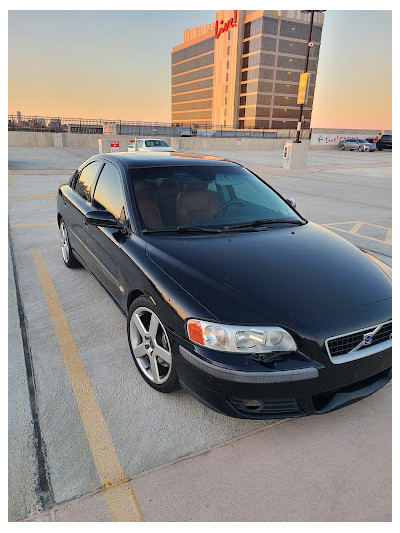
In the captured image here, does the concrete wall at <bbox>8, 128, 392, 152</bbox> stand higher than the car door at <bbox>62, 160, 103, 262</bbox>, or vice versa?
the concrete wall at <bbox>8, 128, 392, 152</bbox>

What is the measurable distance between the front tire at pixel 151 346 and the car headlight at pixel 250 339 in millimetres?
447

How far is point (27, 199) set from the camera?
33.0ft

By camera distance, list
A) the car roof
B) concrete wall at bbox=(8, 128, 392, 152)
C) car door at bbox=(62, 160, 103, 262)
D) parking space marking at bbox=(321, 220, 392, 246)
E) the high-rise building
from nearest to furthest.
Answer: the car roof < car door at bbox=(62, 160, 103, 262) < parking space marking at bbox=(321, 220, 392, 246) < concrete wall at bbox=(8, 128, 392, 152) < the high-rise building

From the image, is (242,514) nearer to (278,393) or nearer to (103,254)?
(278,393)

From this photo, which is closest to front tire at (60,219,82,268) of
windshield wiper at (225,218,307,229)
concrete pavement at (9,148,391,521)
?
concrete pavement at (9,148,391,521)

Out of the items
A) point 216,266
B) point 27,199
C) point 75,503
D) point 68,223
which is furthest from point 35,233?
point 75,503

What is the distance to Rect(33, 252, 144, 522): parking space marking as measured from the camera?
6.46 feet

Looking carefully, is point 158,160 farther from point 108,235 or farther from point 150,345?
point 150,345

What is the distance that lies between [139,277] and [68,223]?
2.51 meters

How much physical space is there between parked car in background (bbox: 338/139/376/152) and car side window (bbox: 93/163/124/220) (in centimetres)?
3883

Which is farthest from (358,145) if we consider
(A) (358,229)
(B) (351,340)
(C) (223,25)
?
(C) (223,25)

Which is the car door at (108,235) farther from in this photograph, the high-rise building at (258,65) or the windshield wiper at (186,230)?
the high-rise building at (258,65)

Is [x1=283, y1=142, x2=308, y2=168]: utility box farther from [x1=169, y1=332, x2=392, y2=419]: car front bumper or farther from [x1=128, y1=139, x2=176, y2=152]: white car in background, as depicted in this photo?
[x1=169, y1=332, x2=392, y2=419]: car front bumper

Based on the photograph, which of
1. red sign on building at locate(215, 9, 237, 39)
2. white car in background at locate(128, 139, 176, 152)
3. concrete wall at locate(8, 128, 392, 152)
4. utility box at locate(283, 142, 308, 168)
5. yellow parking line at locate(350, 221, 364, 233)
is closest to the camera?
yellow parking line at locate(350, 221, 364, 233)
